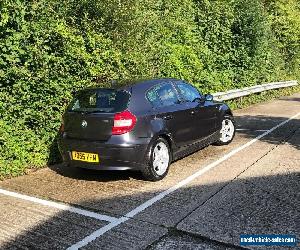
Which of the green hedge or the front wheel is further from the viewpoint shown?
the front wheel

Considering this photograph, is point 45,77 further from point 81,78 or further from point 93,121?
point 93,121

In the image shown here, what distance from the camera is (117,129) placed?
21.3 feet

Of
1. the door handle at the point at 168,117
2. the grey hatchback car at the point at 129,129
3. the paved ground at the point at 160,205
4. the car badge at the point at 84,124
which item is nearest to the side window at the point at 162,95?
the grey hatchback car at the point at 129,129

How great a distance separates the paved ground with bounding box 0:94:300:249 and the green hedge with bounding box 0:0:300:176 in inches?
35.7

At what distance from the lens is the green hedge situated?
7434 millimetres

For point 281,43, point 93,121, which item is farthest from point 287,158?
point 281,43

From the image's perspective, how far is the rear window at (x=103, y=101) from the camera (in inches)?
262

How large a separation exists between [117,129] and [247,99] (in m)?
13.0

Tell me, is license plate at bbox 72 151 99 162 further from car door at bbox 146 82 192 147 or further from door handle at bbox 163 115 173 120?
door handle at bbox 163 115 173 120

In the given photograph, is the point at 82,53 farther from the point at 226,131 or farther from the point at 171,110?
the point at 226,131

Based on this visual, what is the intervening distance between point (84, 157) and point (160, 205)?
5.39 ft

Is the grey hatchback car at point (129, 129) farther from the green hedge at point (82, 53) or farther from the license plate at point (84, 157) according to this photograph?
the green hedge at point (82, 53)

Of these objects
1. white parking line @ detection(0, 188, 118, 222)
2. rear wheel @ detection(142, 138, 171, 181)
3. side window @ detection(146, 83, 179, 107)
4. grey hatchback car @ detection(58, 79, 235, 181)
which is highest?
side window @ detection(146, 83, 179, 107)

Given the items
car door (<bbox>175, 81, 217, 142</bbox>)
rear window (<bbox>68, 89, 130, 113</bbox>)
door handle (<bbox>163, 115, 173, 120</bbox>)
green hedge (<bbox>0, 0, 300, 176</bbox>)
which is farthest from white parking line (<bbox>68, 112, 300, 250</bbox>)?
green hedge (<bbox>0, 0, 300, 176</bbox>)
